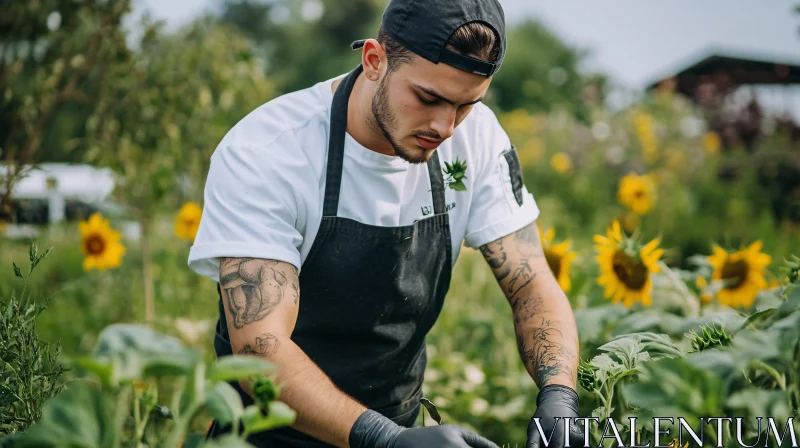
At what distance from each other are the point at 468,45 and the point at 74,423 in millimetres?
1237

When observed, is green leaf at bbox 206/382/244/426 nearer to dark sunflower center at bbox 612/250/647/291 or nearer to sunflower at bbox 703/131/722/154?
dark sunflower center at bbox 612/250/647/291

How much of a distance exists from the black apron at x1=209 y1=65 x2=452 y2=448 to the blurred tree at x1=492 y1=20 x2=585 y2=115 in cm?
2145

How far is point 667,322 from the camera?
6.56ft

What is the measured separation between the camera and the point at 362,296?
6.34ft

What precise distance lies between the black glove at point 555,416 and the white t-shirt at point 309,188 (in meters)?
0.51

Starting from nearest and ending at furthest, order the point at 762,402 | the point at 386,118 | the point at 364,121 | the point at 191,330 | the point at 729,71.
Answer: the point at 762,402 → the point at 386,118 → the point at 364,121 → the point at 191,330 → the point at 729,71

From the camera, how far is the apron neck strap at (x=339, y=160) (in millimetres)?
1910

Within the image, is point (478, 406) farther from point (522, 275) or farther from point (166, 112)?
point (166, 112)

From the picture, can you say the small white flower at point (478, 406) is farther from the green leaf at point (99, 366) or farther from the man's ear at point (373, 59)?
the green leaf at point (99, 366)

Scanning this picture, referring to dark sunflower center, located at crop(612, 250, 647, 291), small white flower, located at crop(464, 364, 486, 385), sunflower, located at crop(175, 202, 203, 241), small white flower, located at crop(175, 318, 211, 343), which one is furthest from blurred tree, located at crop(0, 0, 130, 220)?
dark sunflower center, located at crop(612, 250, 647, 291)

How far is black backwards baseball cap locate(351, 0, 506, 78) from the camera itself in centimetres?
173

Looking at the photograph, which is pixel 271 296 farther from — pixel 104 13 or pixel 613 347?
pixel 104 13

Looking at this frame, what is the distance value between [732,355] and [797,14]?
3.28 feet

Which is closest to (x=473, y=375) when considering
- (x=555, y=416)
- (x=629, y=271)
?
(x=629, y=271)
